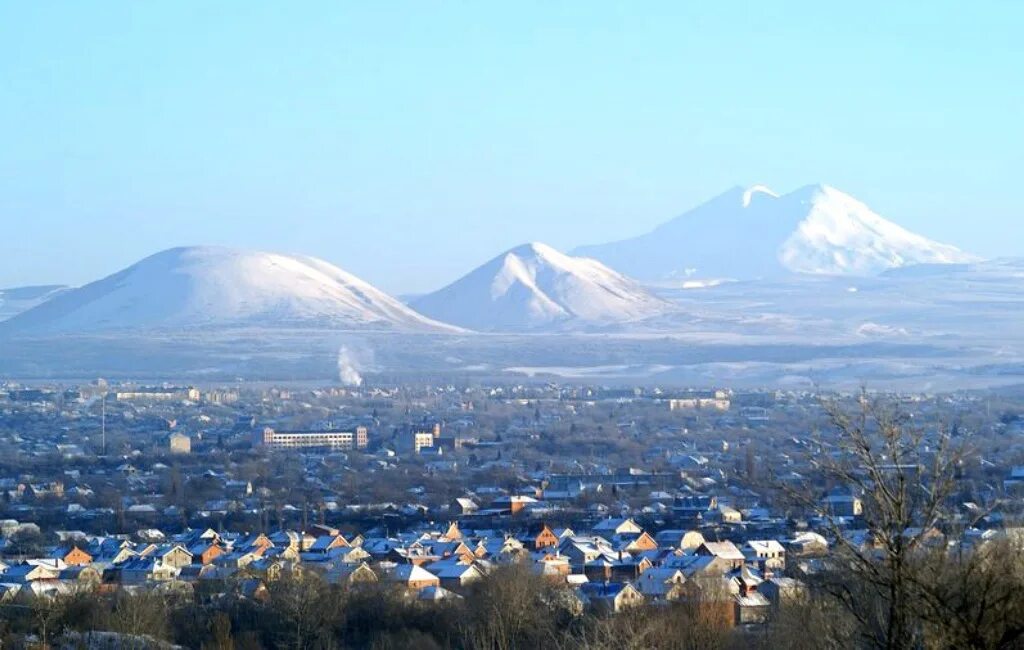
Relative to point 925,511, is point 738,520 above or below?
below

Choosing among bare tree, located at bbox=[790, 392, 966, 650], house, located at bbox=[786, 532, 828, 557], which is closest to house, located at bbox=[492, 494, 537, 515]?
house, located at bbox=[786, 532, 828, 557]

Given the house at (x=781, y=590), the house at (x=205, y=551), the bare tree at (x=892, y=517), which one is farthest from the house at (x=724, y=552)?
the bare tree at (x=892, y=517)

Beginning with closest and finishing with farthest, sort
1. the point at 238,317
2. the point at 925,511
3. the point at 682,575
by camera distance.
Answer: the point at 925,511 → the point at 682,575 → the point at 238,317

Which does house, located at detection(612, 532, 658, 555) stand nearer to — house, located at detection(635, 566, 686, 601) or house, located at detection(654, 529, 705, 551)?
house, located at detection(654, 529, 705, 551)

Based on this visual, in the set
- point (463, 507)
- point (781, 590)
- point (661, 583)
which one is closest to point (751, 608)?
point (781, 590)

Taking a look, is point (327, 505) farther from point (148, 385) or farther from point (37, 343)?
point (37, 343)

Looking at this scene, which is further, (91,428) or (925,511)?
(91,428)

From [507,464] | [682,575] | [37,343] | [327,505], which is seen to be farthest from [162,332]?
[682,575]

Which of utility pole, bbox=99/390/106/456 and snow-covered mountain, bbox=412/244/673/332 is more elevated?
snow-covered mountain, bbox=412/244/673/332
